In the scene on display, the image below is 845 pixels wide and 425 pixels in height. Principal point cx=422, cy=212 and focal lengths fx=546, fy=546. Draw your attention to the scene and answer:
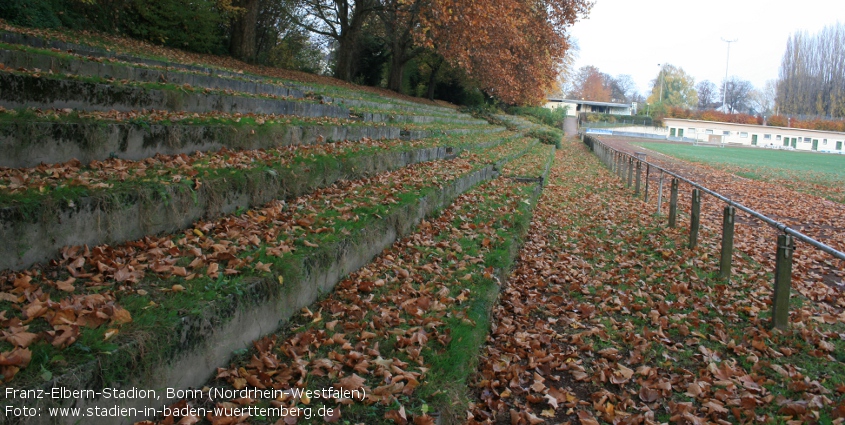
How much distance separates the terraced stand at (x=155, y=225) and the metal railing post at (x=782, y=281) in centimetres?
256

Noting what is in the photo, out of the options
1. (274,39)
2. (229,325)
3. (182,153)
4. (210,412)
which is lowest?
(210,412)

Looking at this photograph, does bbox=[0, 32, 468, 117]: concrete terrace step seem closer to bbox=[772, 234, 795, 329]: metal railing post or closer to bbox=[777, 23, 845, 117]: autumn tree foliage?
bbox=[772, 234, 795, 329]: metal railing post

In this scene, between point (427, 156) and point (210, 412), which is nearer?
point (210, 412)

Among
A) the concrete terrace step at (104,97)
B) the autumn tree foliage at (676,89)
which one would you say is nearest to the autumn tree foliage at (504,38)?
the concrete terrace step at (104,97)

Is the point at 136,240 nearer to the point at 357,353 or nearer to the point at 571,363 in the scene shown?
the point at 357,353

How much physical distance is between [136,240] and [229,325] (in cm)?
124

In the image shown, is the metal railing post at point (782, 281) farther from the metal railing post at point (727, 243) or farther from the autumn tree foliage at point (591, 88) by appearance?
the autumn tree foliage at point (591, 88)

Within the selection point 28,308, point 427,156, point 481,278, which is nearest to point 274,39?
point 427,156

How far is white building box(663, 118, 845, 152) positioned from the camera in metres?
68.6

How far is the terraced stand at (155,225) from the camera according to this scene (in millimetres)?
2602


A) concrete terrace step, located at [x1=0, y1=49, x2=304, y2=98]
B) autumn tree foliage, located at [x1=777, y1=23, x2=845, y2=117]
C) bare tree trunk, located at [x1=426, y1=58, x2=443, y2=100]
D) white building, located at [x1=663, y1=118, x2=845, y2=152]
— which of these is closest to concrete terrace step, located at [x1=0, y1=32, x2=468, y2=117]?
concrete terrace step, located at [x1=0, y1=49, x2=304, y2=98]

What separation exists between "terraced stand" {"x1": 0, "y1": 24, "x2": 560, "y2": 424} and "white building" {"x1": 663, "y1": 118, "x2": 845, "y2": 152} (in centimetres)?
7107

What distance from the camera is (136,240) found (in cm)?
386

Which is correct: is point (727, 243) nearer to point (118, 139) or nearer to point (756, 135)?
point (118, 139)
